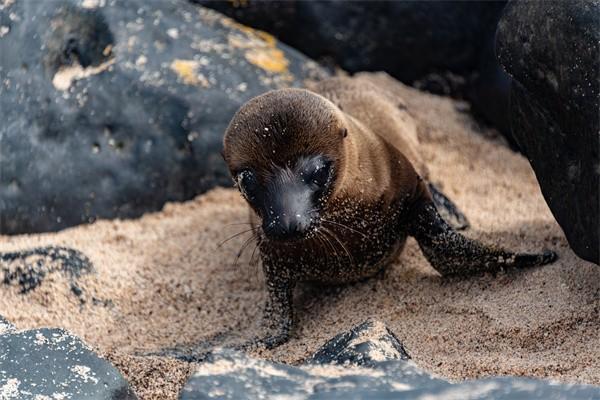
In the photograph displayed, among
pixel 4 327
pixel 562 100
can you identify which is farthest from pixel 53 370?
pixel 562 100

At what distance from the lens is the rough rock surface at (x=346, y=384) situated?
2918 mm

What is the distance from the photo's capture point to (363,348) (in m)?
3.44

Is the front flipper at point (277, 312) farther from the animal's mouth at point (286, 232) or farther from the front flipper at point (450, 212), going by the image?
the front flipper at point (450, 212)

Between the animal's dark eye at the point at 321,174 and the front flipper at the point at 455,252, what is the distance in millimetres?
683

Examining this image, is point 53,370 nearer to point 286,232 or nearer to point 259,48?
point 286,232

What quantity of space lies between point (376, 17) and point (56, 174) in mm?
2478

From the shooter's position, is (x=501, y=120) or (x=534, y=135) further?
(x=501, y=120)

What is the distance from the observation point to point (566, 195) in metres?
4.27

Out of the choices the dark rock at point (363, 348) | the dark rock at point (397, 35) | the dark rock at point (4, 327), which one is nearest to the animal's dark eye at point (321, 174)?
the dark rock at point (363, 348)

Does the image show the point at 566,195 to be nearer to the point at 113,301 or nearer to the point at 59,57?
the point at 113,301

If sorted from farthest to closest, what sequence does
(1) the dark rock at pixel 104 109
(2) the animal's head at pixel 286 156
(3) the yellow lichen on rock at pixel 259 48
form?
(3) the yellow lichen on rock at pixel 259 48
(1) the dark rock at pixel 104 109
(2) the animal's head at pixel 286 156

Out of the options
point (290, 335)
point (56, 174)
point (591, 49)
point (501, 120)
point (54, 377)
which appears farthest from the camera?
point (501, 120)

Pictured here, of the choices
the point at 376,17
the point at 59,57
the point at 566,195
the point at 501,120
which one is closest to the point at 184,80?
the point at 59,57

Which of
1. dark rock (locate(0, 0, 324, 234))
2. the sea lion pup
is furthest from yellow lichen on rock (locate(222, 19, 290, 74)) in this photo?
the sea lion pup
